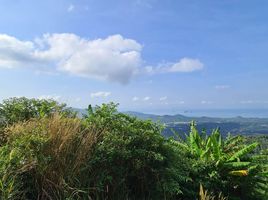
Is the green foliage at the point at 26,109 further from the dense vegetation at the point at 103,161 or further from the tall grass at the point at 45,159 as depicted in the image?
the tall grass at the point at 45,159

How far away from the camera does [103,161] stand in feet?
22.3

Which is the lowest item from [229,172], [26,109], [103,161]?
[229,172]

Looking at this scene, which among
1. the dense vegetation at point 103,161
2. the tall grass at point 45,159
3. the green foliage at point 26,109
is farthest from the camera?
the green foliage at point 26,109

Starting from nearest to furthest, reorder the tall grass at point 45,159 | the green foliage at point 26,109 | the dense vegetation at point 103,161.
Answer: the tall grass at point 45,159 < the dense vegetation at point 103,161 < the green foliage at point 26,109

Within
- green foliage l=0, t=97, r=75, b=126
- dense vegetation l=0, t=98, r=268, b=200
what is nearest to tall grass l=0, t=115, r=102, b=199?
dense vegetation l=0, t=98, r=268, b=200

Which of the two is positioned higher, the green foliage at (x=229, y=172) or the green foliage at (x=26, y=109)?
the green foliage at (x=26, y=109)

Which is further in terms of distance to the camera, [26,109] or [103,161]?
[26,109]

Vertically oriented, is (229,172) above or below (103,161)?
below

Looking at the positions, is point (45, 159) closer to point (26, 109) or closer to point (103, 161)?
point (103, 161)

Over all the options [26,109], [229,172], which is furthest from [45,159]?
[229,172]

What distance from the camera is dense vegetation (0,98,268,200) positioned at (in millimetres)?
6098

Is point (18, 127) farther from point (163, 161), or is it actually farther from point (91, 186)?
point (163, 161)

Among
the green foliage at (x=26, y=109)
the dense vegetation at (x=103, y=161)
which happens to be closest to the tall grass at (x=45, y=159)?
the dense vegetation at (x=103, y=161)

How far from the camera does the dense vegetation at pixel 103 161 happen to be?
6.10 metres
